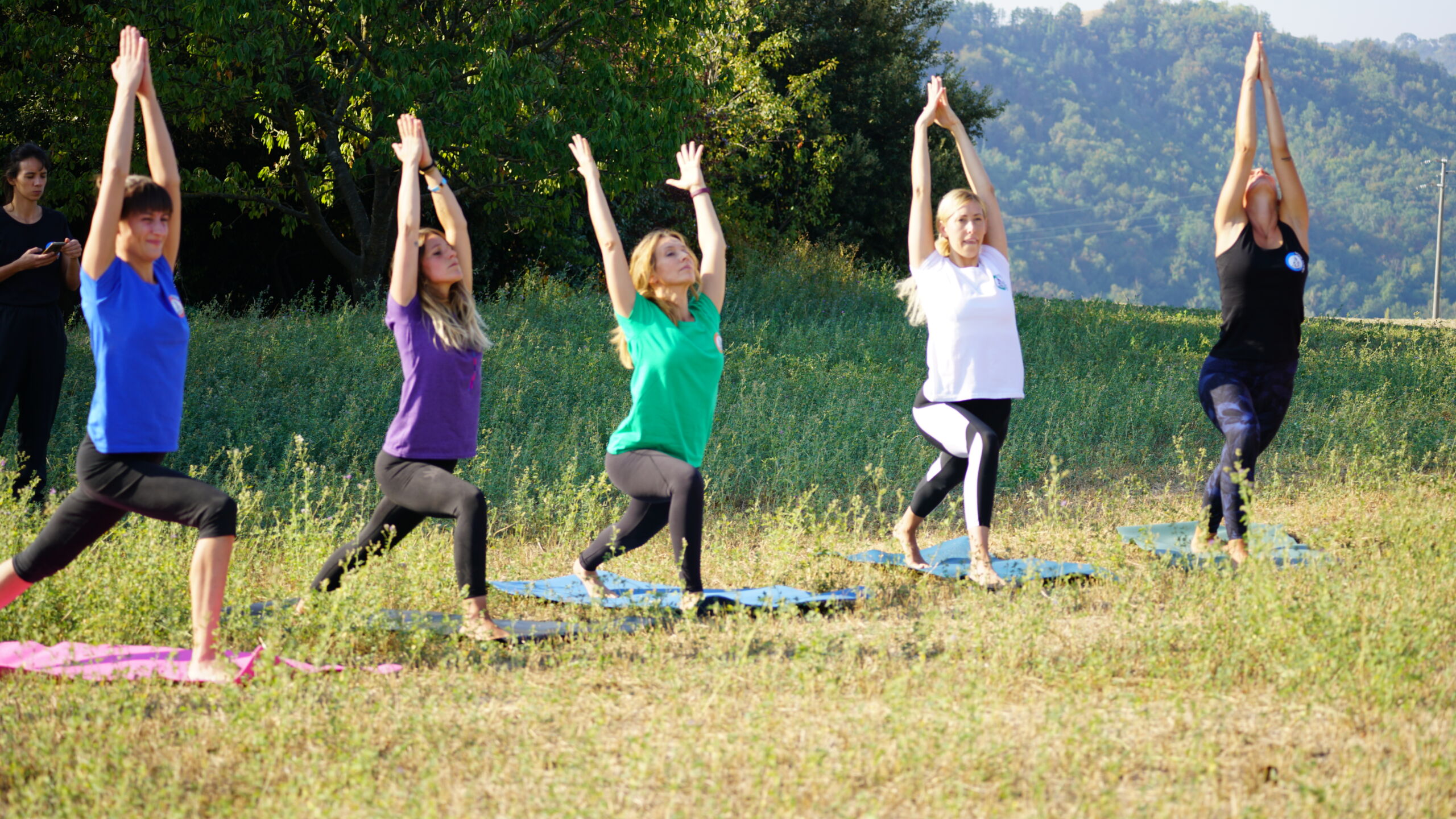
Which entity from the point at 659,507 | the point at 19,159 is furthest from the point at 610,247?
the point at 19,159

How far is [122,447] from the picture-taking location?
13.4ft

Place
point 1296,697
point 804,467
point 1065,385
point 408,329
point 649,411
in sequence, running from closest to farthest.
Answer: point 1296,697, point 408,329, point 649,411, point 804,467, point 1065,385

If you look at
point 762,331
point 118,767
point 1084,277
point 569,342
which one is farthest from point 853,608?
point 1084,277

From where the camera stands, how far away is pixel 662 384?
200 inches

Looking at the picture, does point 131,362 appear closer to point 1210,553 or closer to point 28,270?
point 28,270

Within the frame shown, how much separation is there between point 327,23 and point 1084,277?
9043 centimetres

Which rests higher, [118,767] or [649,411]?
[649,411]

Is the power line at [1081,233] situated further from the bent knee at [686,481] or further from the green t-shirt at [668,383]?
the bent knee at [686,481]

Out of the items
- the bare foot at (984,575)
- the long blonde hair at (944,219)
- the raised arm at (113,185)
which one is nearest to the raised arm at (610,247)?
the long blonde hair at (944,219)

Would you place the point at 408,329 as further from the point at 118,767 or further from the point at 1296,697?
the point at 1296,697

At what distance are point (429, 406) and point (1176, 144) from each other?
441ft

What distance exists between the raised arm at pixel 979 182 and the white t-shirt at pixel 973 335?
269 millimetres

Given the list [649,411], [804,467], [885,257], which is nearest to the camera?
[649,411]

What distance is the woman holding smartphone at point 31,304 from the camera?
623 cm
